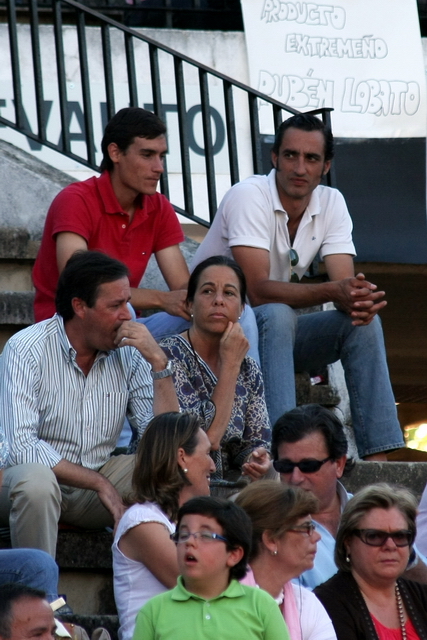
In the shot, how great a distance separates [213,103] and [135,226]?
2.62 meters

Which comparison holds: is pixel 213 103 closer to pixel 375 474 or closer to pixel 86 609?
pixel 375 474

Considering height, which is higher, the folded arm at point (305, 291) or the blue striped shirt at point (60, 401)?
the folded arm at point (305, 291)

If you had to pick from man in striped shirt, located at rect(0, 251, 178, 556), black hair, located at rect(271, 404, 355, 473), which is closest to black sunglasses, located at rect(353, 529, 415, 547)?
black hair, located at rect(271, 404, 355, 473)

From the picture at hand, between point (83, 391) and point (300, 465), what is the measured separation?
0.79 metres

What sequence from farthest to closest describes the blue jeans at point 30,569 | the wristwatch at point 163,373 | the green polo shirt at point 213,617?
the wristwatch at point 163,373
the blue jeans at point 30,569
the green polo shirt at point 213,617

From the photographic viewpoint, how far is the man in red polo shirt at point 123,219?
5.15 metres

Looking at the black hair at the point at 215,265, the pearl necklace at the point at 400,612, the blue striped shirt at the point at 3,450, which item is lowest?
the pearl necklace at the point at 400,612

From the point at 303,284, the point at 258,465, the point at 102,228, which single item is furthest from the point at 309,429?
the point at 102,228

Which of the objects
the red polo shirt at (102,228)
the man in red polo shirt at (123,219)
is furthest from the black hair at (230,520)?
the red polo shirt at (102,228)

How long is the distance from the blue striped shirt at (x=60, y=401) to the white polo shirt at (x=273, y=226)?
3.86ft

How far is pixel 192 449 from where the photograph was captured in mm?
3781

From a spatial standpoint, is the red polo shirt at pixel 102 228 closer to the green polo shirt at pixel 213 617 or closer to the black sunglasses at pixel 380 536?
the black sunglasses at pixel 380 536

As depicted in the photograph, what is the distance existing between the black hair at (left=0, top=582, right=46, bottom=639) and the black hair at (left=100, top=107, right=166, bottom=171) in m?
2.62

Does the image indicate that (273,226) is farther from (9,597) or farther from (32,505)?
(9,597)
